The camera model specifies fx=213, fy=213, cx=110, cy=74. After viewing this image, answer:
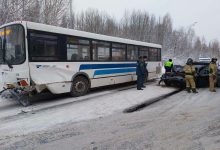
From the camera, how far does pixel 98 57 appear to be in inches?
412

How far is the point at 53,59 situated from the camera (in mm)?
8352

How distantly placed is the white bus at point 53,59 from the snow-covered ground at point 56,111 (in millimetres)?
696

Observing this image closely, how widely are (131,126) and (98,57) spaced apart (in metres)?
5.49

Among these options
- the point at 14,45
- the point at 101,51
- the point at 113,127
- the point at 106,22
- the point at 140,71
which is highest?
the point at 106,22

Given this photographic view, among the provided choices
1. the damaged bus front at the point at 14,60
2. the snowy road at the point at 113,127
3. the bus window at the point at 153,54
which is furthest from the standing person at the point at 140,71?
the damaged bus front at the point at 14,60

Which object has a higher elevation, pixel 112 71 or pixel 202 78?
pixel 112 71

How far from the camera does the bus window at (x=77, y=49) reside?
29.5 ft

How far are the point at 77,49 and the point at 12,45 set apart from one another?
2.63m

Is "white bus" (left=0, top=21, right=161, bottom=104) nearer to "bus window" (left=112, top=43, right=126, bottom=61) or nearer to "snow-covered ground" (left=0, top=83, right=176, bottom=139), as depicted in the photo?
"bus window" (left=112, top=43, right=126, bottom=61)

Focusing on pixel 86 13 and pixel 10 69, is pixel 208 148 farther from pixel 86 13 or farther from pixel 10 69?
pixel 86 13

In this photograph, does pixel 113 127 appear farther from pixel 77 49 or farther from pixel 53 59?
pixel 77 49

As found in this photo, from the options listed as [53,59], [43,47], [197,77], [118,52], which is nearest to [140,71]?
[118,52]

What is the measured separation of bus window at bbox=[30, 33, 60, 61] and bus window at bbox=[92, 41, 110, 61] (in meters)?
2.22

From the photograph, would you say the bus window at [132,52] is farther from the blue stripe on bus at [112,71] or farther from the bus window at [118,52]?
the blue stripe on bus at [112,71]
